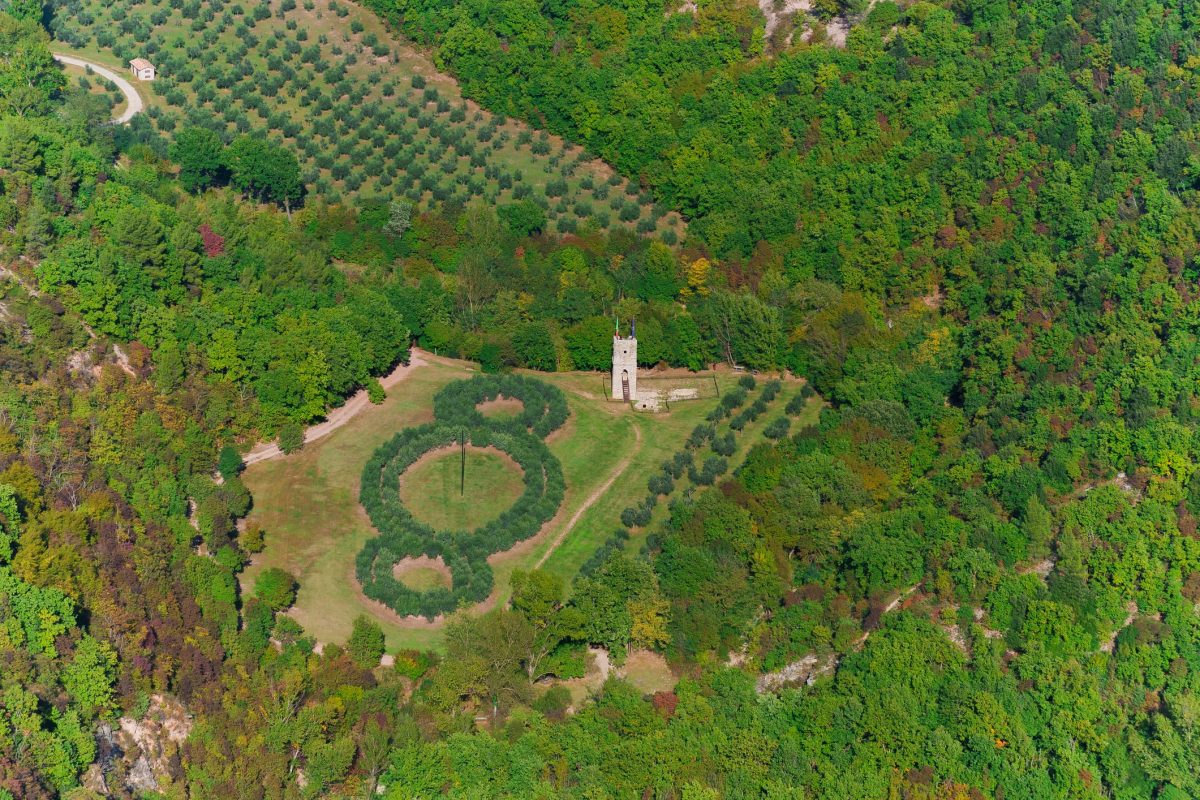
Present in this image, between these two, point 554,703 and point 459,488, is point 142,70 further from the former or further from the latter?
point 554,703

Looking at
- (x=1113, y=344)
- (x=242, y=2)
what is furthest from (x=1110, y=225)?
(x=242, y=2)

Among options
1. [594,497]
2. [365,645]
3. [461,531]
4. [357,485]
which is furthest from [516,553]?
[365,645]

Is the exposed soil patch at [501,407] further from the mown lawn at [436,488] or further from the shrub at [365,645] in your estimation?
the shrub at [365,645]

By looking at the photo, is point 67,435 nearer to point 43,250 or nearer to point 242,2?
point 43,250

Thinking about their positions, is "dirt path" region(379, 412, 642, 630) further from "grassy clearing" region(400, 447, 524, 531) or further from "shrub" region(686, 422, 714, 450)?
"shrub" region(686, 422, 714, 450)

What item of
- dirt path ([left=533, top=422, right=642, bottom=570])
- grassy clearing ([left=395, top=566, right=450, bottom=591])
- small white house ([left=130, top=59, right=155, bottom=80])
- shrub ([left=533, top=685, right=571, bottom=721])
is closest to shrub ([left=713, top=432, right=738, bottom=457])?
dirt path ([left=533, top=422, right=642, bottom=570])
